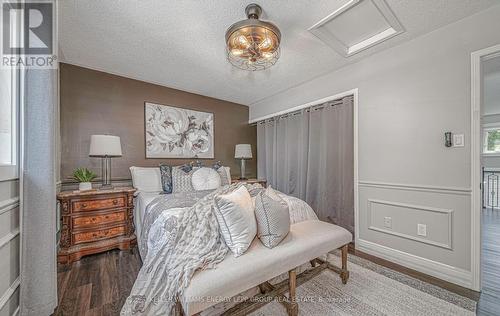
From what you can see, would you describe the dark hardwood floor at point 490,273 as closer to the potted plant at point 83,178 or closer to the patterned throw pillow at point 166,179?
the patterned throw pillow at point 166,179

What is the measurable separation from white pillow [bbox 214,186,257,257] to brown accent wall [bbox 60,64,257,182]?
2.36 metres

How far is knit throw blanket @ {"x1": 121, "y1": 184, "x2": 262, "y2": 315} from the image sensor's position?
126cm

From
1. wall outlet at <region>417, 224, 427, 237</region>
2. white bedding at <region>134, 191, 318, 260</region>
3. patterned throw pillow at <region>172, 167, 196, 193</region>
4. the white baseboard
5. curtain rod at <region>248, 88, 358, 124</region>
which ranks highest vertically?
curtain rod at <region>248, 88, 358, 124</region>

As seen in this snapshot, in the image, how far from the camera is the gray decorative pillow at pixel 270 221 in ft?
5.20

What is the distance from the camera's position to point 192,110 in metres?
3.87

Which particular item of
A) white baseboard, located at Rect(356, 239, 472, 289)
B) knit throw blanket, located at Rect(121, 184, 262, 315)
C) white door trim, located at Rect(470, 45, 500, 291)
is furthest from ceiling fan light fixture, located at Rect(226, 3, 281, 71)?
white baseboard, located at Rect(356, 239, 472, 289)

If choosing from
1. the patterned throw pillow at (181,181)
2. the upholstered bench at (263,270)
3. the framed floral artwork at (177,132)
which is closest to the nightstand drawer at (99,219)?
the patterned throw pillow at (181,181)

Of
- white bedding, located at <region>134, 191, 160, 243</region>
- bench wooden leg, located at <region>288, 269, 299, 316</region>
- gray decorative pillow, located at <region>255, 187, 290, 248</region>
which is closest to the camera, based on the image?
bench wooden leg, located at <region>288, 269, 299, 316</region>

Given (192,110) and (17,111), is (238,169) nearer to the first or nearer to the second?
(192,110)

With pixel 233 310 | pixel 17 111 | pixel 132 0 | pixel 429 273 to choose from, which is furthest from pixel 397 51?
pixel 17 111

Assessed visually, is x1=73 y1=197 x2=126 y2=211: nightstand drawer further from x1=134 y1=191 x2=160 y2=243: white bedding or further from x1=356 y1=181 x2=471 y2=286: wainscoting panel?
x1=356 y1=181 x2=471 y2=286: wainscoting panel

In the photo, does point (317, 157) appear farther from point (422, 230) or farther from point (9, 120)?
point (9, 120)

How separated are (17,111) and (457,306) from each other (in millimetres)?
3456

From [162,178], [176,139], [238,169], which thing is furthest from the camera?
[238,169]
